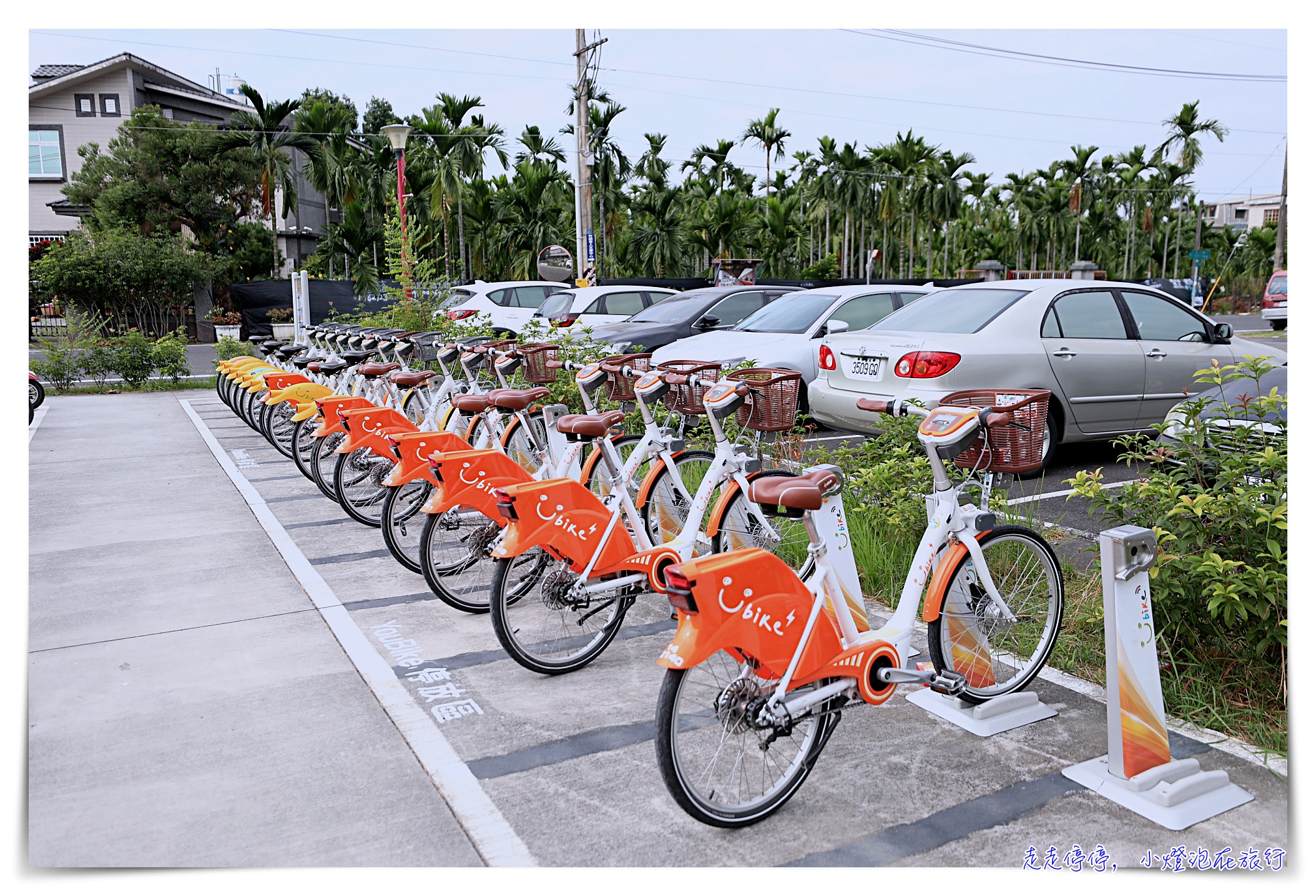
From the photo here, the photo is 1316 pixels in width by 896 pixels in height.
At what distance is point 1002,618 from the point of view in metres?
3.61

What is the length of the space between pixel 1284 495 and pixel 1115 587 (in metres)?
1.02

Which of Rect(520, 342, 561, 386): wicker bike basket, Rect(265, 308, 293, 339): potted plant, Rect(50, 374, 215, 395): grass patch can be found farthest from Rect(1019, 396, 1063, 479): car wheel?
Rect(265, 308, 293, 339): potted plant

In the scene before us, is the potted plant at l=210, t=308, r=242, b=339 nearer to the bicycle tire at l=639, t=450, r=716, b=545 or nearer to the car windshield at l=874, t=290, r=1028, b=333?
the car windshield at l=874, t=290, r=1028, b=333

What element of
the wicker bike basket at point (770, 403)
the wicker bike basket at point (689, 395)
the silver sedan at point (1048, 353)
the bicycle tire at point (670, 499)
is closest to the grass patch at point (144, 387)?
the silver sedan at point (1048, 353)

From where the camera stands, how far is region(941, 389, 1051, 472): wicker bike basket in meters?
3.53

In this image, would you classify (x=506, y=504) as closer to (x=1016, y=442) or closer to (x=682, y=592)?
(x=682, y=592)

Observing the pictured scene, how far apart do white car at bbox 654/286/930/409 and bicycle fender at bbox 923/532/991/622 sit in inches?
212

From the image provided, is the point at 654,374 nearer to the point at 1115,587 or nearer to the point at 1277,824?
the point at 1115,587

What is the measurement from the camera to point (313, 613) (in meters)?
4.82

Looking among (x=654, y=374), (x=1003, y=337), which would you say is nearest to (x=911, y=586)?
(x=654, y=374)

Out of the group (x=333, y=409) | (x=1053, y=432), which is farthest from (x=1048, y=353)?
(x=333, y=409)

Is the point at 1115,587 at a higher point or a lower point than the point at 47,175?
lower

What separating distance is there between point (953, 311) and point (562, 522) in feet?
15.1

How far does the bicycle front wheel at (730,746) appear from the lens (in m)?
2.80
